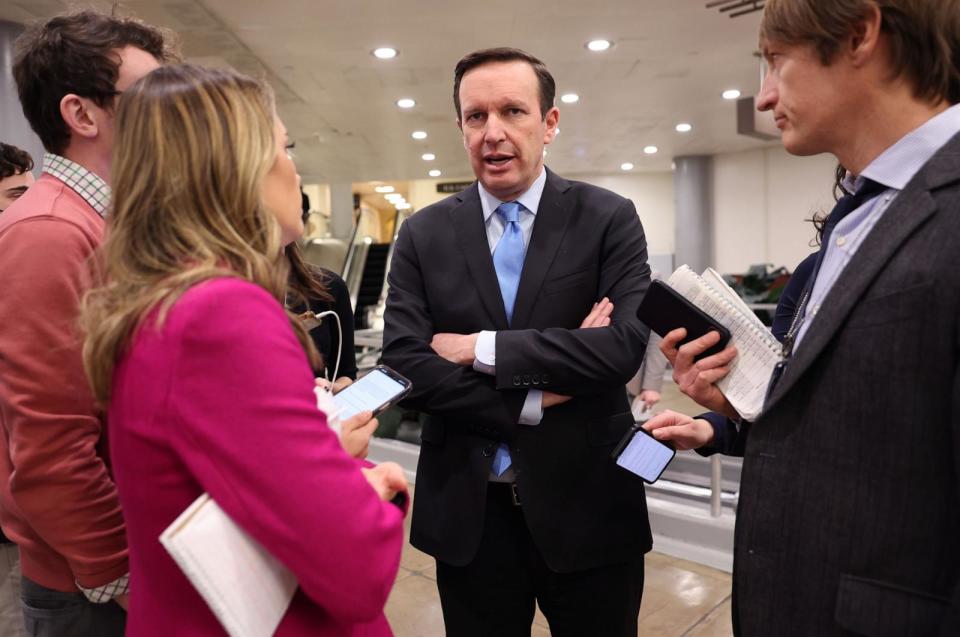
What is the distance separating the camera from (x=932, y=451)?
962mm

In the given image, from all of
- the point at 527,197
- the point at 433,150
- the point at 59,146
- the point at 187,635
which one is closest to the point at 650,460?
the point at 527,197

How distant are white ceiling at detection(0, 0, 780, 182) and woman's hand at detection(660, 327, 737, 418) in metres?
3.43

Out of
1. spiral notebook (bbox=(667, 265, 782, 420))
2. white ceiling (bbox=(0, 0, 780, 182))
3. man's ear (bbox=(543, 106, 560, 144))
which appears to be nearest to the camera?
spiral notebook (bbox=(667, 265, 782, 420))

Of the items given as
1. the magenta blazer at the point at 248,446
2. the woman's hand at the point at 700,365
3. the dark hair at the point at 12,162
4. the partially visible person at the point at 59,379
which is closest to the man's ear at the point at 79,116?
the partially visible person at the point at 59,379

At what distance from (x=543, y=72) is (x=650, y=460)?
42.7 inches

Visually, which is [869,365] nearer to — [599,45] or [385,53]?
[599,45]

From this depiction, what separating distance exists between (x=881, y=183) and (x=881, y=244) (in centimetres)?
16

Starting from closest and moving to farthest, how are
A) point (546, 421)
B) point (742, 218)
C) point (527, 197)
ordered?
point (546, 421), point (527, 197), point (742, 218)

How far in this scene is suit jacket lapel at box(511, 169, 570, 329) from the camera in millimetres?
1773

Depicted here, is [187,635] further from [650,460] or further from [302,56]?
[302,56]

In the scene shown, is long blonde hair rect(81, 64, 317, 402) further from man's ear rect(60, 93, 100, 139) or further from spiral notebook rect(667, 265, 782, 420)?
spiral notebook rect(667, 265, 782, 420)

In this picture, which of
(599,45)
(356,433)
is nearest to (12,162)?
(356,433)

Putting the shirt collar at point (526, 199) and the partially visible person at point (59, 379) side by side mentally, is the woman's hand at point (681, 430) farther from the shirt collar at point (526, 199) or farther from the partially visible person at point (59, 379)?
the partially visible person at point (59, 379)

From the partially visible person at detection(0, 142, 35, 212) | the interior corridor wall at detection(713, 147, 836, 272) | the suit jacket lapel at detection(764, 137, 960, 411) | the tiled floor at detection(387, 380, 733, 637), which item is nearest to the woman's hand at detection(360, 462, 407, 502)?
the suit jacket lapel at detection(764, 137, 960, 411)
